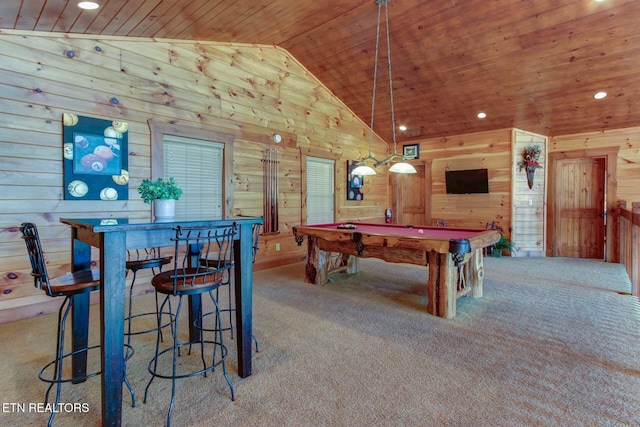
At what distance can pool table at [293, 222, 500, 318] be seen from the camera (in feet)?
10.5

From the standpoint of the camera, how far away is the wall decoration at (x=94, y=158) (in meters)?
3.46

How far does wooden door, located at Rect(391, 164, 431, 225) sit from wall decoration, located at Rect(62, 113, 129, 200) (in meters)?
5.95

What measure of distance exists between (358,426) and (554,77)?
5.49 m

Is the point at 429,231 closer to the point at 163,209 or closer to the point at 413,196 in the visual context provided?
the point at 163,209

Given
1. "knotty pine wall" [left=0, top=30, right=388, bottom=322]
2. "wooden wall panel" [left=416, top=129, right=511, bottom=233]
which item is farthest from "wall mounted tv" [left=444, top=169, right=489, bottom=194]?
"knotty pine wall" [left=0, top=30, right=388, bottom=322]

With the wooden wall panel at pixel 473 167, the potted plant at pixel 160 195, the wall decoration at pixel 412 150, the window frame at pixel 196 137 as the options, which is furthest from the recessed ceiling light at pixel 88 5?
the wooden wall panel at pixel 473 167

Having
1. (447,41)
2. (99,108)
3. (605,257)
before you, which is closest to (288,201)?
(99,108)

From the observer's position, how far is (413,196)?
26.0 ft

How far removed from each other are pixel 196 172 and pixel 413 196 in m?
5.21

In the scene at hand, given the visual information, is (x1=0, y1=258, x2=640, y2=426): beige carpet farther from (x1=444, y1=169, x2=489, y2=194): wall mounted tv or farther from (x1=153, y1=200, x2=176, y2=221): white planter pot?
(x1=444, y1=169, x2=489, y2=194): wall mounted tv

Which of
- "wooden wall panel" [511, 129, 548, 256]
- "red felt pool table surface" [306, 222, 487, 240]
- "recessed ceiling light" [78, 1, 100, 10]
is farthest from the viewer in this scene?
"wooden wall panel" [511, 129, 548, 256]

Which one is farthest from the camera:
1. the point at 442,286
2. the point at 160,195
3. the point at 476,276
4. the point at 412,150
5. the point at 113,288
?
the point at 412,150

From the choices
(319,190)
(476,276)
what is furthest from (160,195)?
(319,190)

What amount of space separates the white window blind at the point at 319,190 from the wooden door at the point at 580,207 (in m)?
4.55
